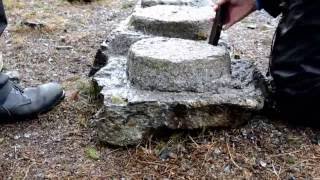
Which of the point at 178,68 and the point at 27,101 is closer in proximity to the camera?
the point at 178,68

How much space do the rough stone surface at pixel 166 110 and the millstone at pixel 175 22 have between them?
0.61 metres

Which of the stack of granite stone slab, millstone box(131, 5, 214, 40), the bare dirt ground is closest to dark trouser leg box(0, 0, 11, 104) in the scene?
the bare dirt ground

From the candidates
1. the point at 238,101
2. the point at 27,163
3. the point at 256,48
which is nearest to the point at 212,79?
the point at 238,101

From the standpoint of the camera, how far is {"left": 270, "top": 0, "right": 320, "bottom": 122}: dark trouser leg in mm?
2092

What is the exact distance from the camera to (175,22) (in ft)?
9.07

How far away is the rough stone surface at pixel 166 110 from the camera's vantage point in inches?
84.7

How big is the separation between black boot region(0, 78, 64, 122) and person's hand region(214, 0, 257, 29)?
0.99 metres

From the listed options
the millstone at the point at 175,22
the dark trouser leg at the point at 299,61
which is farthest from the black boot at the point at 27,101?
the dark trouser leg at the point at 299,61

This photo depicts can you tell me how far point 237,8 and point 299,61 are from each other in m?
0.41

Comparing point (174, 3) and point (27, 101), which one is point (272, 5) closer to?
point (174, 3)

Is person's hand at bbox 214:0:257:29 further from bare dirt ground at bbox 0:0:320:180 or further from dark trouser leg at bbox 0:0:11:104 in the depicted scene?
dark trouser leg at bbox 0:0:11:104

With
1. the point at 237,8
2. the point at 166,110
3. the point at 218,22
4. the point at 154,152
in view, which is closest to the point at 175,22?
the point at 218,22

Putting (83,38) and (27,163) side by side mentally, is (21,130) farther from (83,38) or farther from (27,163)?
(83,38)

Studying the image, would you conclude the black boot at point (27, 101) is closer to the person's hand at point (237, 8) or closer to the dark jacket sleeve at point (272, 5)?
the person's hand at point (237, 8)
